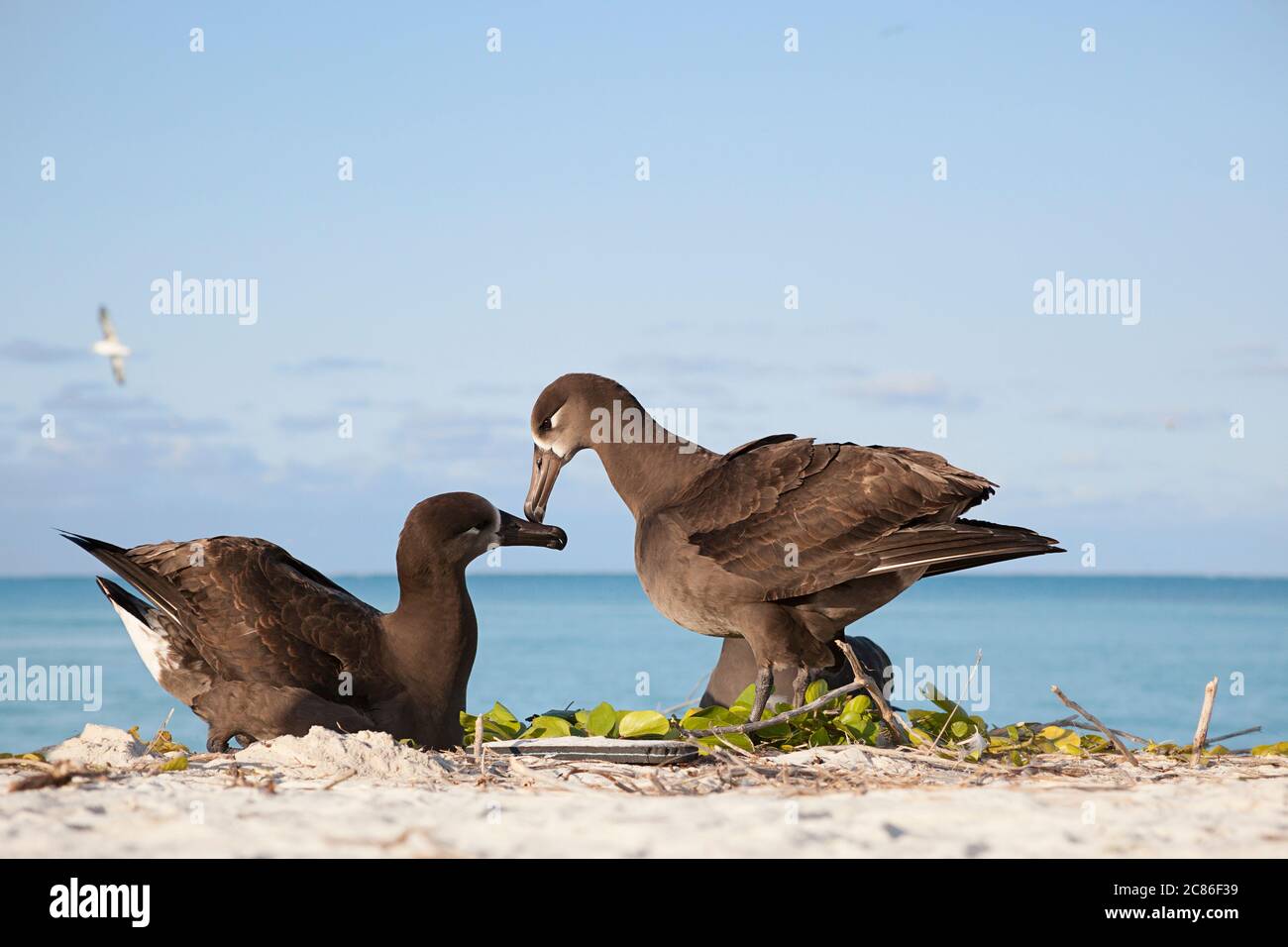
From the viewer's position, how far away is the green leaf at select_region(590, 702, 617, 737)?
645 cm

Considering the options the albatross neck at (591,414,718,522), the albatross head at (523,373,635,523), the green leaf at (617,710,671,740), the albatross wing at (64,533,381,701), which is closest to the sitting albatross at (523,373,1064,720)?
the albatross neck at (591,414,718,522)

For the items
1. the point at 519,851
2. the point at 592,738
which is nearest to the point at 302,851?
the point at 519,851

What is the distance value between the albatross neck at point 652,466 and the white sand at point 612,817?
3124mm

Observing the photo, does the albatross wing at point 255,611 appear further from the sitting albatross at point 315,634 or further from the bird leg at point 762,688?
the bird leg at point 762,688

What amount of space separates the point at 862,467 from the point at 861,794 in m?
3.11

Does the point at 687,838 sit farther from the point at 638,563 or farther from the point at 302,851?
the point at 638,563

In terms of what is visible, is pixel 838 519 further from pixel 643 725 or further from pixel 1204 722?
pixel 1204 722

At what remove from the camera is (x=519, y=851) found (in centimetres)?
330

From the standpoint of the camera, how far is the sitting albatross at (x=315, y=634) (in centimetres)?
598

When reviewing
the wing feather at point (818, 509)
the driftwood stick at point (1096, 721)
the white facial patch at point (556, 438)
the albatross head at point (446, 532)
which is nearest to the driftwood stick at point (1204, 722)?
the driftwood stick at point (1096, 721)

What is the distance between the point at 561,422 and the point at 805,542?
2.04 meters

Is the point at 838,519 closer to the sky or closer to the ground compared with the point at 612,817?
closer to the sky

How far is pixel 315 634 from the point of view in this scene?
240 inches

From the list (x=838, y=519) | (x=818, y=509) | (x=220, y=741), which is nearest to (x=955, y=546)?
(x=838, y=519)
